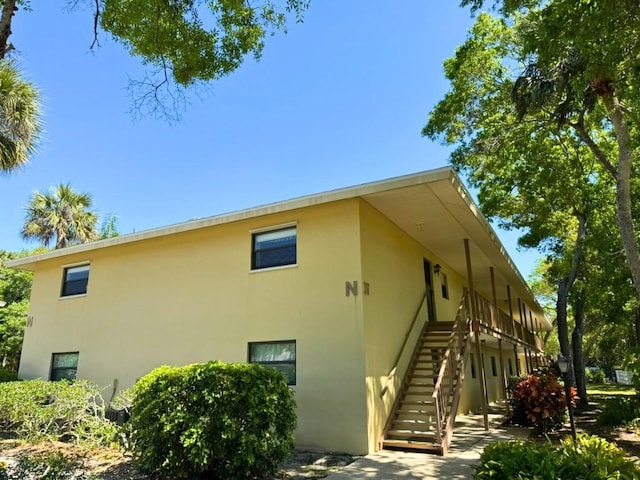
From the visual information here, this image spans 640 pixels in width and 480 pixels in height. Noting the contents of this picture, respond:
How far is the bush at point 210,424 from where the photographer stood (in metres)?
6.28

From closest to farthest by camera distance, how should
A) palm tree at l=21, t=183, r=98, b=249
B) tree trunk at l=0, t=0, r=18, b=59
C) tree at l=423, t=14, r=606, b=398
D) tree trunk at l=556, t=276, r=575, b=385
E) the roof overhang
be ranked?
1. tree trunk at l=0, t=0, r=18, b=59
2. the roof overhang
3. tree at l=423, t=14, r=606, b=398
4. tree trunk at l=556, t=276, r=575, b=385
5. palm tree at l=21, t=183, r=98, b=249

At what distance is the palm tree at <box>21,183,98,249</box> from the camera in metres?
23.1

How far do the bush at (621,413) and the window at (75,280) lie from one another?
50.0ft

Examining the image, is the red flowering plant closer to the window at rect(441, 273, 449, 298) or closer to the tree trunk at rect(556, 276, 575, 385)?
the window at rect(441, 273, 449, 298)

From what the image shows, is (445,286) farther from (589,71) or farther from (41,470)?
(41,470)

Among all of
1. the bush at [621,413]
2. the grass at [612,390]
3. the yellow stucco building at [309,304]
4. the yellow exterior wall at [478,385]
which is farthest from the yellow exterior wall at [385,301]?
the grass at [612,390]

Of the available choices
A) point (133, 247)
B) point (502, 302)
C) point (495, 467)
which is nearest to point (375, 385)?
point (495, 467)

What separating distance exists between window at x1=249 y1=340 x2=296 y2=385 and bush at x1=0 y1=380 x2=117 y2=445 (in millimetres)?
3133

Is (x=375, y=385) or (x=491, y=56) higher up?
(x=491, y=56)

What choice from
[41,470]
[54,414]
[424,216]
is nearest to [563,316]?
[424,216]

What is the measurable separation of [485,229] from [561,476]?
7.86 metres

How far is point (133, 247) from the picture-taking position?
41.5 ft

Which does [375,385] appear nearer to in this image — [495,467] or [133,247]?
[495,467]

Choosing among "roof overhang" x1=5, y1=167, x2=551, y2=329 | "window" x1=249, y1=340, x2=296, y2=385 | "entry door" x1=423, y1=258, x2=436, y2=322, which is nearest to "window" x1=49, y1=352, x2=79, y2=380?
"roof overhang" x1=5, y1=167, x2=551, y2=329
